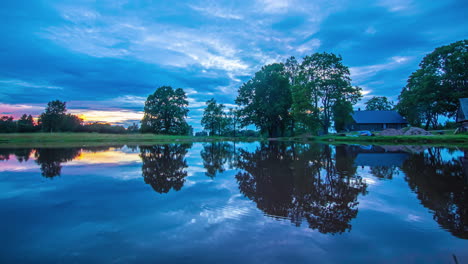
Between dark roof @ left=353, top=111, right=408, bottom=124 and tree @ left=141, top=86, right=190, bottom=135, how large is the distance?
1931 inches

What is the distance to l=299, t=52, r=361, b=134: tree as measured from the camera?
37.0m

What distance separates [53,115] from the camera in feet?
212

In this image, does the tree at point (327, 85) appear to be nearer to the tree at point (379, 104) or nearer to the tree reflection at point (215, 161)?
the tree reflection at point (215, 161)

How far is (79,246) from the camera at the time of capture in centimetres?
301

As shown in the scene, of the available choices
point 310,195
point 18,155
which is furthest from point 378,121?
point 18,155

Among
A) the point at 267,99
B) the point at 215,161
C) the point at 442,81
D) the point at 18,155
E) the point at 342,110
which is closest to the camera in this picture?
the point at 215,161

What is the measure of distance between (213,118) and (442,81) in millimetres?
57524

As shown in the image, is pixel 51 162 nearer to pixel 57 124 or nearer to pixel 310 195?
pixel 310 195

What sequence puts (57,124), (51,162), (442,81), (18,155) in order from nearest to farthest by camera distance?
(51,162) < (18,155) < (442,81) < (57,124)

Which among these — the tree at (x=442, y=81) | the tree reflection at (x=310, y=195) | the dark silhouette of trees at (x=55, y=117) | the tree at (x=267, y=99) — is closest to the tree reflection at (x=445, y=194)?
the tree reflection at (x=310, y=195)

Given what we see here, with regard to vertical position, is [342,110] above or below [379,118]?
below

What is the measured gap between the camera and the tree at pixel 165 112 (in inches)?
2395

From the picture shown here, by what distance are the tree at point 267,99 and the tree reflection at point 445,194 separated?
37.1 metres

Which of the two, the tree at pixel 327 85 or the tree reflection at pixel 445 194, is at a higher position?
the tree at pixel 327 85
